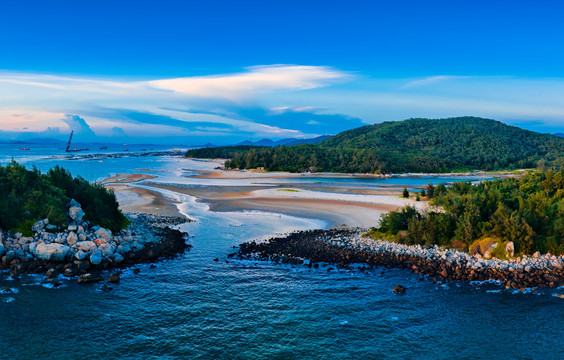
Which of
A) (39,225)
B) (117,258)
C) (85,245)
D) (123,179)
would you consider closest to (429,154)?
(123,179)

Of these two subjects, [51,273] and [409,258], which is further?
[409,258]

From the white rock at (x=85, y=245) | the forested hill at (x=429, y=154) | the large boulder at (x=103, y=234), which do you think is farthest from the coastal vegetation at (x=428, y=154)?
the white rock at (x=85, y=245)

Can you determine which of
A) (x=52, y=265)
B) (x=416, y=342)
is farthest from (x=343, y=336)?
(x=52, y=265)

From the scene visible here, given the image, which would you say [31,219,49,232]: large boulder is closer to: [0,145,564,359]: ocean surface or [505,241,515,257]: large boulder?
[0,145,564,359]: ocean surface

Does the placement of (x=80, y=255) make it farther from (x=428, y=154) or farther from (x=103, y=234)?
(x=428, y=154)

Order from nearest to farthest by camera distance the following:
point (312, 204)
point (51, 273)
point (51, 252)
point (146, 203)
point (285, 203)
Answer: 1. point (51, 273)
2. point (51, 252)
3. point (312, 204)
4. point (146, 203)
5. point (285, 203)
